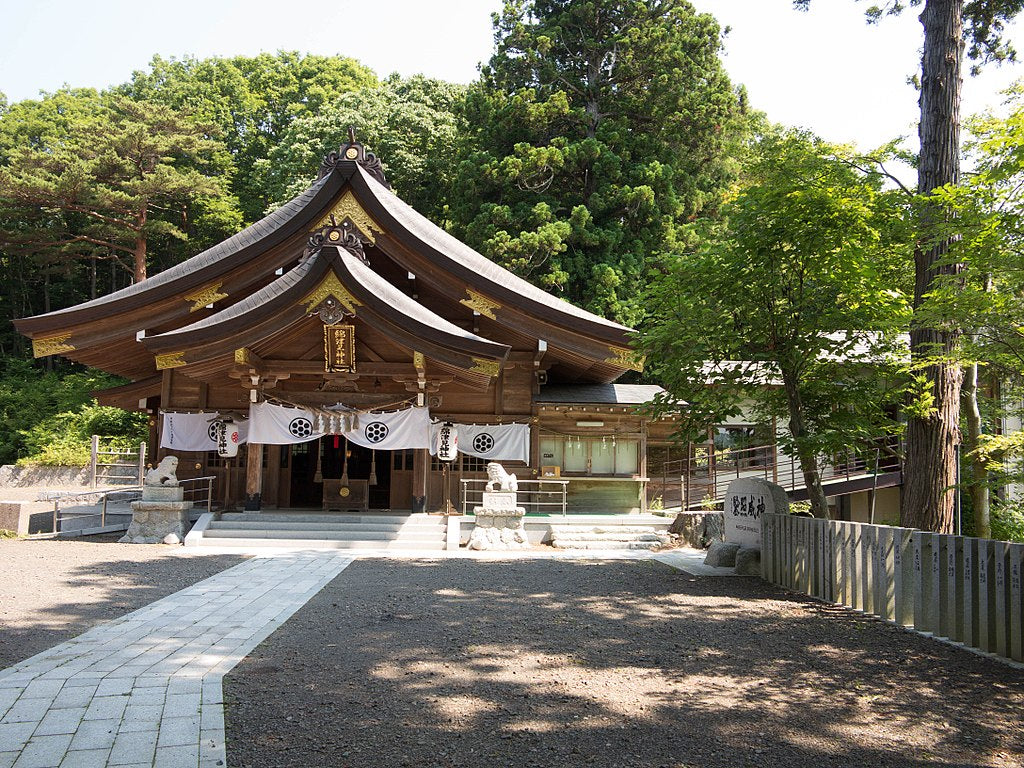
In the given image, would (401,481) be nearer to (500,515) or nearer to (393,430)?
(393,430)

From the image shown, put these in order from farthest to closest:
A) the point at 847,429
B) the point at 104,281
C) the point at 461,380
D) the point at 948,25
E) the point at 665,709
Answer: the point at 104,281, the point at 461,380, the point at 948,25, the point at 847,429, the point at 665,709

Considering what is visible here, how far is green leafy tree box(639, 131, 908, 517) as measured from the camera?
805cm

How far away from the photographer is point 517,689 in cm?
480

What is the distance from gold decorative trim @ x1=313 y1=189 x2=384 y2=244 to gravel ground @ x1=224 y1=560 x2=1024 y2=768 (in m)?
10.6

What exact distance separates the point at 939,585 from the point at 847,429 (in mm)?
2464

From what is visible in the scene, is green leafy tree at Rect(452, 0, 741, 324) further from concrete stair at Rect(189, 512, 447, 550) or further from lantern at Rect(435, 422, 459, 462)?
concrete stair at Rect(189, 512, 447, 550)

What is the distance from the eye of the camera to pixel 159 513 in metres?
13.3

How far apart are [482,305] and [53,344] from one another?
9.24 meters

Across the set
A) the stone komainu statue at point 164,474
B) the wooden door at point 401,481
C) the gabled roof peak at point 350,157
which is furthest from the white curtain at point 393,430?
the gabled roof peak at point 350,157

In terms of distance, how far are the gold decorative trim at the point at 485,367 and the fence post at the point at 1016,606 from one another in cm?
944

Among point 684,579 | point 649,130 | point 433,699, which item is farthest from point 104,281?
point 433,699

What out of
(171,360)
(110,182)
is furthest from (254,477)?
(110,182)

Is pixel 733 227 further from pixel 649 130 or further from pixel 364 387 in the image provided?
pixel 649 130

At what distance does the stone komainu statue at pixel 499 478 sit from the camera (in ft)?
44.7
